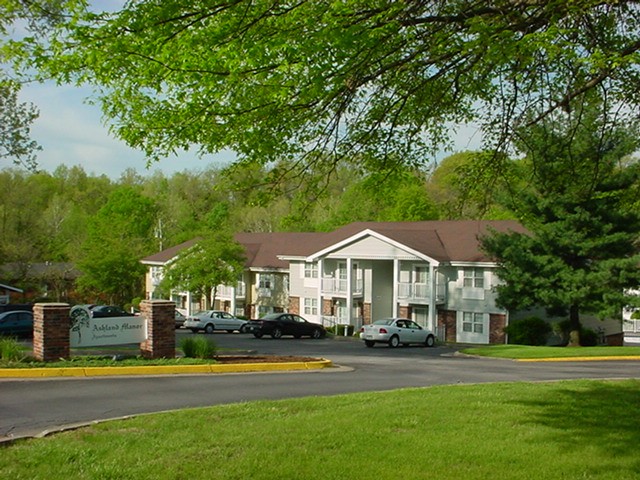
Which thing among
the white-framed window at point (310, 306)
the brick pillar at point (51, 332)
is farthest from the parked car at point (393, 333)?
the brick pillar at point (51, 332)

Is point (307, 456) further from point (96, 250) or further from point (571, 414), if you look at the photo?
point (96, 250)

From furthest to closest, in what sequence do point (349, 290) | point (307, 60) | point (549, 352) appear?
point (349, 290) → point (549, 352) → point (307, 60)

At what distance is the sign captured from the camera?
1953cm

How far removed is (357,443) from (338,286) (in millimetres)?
39353

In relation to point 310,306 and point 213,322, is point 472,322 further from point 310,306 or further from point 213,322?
point 213,322

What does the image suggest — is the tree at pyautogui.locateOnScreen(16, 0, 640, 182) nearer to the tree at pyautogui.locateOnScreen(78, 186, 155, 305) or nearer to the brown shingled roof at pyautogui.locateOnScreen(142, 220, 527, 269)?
the brown shingled roof at pyautogui.locateOnScreen(142, 220, 527, 269)

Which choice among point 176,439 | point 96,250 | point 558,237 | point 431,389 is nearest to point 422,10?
point 176,439

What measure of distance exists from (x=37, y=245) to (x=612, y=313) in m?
40.4

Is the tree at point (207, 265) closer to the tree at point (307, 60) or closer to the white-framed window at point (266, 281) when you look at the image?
the white-framed window at point (266, 281)

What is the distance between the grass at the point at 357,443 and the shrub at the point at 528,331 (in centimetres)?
2801

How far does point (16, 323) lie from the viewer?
3275cm

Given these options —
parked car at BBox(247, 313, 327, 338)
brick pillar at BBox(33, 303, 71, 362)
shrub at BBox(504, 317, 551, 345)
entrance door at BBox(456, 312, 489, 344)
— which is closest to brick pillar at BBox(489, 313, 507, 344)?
entrance door at BBox(456, 312, 489, 344)

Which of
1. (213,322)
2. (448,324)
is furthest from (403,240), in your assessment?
(213,322)

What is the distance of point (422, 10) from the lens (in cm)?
1037
